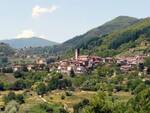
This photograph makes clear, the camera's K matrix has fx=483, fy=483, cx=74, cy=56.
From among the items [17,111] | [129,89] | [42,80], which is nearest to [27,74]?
[42,80]

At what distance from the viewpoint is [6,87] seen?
15650 cm

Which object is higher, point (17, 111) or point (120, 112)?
point (120, 112)

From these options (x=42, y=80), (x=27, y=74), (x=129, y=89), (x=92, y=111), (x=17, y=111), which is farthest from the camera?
(x=27, y=74)

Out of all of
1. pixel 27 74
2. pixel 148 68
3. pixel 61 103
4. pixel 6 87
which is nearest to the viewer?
pixel 61 103

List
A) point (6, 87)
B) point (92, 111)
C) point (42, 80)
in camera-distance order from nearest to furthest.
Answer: point (92, 111) < point (6, 87) < point (42, 80)

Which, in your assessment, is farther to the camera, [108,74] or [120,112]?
[108,74]

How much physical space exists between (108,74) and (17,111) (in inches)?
3073

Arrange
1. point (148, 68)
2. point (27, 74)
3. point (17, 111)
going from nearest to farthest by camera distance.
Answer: point (17, 111), point (27, 74), point (148, 68)

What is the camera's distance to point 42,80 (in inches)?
6555

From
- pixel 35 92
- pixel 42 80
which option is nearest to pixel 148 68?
pixel 42 80

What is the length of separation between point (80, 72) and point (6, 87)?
49.6 metres

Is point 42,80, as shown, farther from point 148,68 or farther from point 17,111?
point 17,111

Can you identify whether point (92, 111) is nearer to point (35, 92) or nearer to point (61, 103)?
point (61, 103)

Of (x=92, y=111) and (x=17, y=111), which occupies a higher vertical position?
(x=92, y=111)
